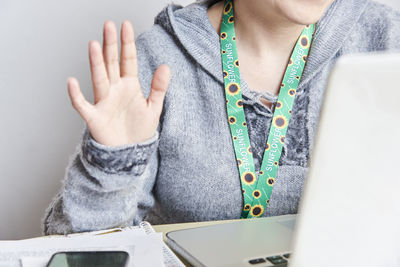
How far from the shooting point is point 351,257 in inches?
13.6

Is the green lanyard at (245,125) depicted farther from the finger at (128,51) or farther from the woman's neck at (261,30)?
the finger at (128,51)

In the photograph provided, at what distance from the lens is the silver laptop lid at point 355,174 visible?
11.0 inches

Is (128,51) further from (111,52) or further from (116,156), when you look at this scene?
(116,156)

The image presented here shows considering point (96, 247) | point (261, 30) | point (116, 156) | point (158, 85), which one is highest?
point (261, 30)

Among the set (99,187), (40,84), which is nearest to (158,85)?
(99,187)

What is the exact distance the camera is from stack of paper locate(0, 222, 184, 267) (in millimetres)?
537

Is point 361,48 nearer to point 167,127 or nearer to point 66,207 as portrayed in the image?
point 167,127

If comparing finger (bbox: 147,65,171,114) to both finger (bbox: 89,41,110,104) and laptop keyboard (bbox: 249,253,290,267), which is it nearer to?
finger (bbox: 89,41,110,104)

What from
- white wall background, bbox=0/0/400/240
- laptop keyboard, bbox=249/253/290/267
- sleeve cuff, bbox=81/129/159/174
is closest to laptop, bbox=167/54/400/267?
laptop keyboard, bbox=249/253/290/267

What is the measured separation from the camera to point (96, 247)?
58 centimetres

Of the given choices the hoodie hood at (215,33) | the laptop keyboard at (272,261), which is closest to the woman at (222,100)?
the hoodie hood at (215,33)

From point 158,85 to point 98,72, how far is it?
97 mm

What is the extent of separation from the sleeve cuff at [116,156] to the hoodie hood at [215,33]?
0.31m

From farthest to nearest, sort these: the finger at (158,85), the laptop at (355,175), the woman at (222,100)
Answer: the woman at (222,100), the finger at (158,85), the laptop at (355,175)
